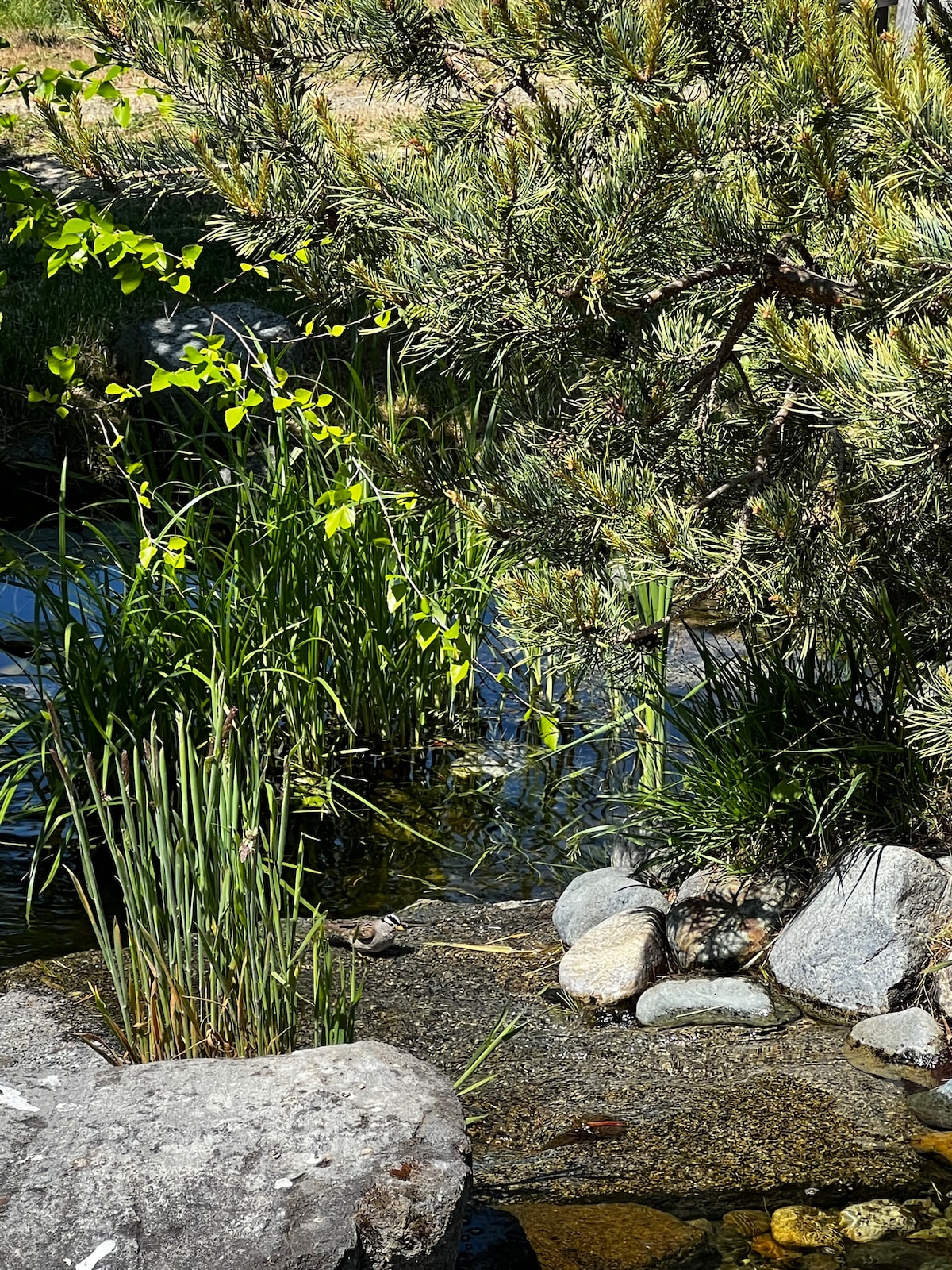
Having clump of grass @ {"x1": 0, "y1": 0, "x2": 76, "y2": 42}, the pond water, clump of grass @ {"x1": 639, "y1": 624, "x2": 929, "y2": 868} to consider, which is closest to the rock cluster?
clump of grass @ {"x1": 639, "y1": 624, "x2": 929, "y2": 868}

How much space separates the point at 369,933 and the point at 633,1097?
38.2 inches

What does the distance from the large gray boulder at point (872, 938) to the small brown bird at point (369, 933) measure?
108 cm

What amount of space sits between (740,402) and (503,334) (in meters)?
0.73

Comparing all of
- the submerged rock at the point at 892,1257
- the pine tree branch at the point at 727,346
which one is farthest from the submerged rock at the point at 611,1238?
the pine tree branch at the point at 727,346

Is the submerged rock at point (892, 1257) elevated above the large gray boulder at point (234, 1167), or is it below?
below

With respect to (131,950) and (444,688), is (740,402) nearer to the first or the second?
(131,950)

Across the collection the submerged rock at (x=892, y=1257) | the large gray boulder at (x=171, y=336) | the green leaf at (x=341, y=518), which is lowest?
the submerged rock at (x=892, y=1257)

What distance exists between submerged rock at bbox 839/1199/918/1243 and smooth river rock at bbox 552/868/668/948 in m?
1.22

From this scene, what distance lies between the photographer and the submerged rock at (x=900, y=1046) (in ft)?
10.2

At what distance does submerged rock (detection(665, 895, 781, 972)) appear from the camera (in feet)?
11.9

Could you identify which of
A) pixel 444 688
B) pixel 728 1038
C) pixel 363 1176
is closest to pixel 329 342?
pixel 444 688

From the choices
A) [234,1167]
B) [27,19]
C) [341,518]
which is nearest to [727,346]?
[341,518]

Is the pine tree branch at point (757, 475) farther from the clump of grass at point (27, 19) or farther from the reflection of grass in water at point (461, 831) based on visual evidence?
the clump of grass at point (27, 19)

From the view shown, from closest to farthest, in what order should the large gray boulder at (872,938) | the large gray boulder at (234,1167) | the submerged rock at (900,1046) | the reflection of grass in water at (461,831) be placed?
1. the large gray boulder at (234,1167)
2. the submerged rock at (900,1046)
3. the large gray boulder at (872,938)
4. the reflection of grass in water at (461,831)
